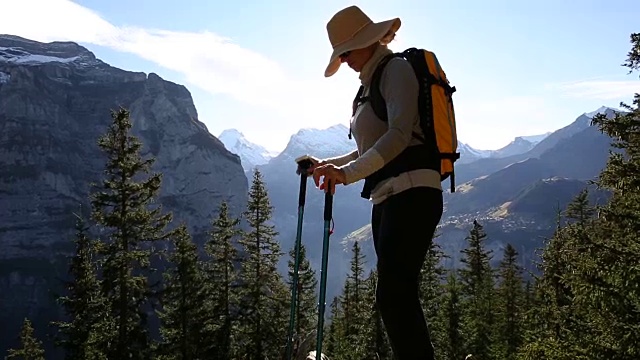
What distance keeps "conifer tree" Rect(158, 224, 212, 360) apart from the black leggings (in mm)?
24644

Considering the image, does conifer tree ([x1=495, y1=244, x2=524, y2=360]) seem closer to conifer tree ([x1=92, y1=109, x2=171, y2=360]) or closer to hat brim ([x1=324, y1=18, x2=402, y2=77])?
conifer tree ([x1=92, y1=109, x2=171, y2=360])

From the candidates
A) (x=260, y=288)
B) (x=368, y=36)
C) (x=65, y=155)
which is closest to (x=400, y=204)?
(x=368, y=36)

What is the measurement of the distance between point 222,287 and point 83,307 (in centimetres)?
691

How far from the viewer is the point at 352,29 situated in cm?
364

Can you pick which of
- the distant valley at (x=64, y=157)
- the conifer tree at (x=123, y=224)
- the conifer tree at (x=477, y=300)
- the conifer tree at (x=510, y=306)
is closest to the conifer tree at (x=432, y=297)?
the conifer tree at (x=477, y=300)

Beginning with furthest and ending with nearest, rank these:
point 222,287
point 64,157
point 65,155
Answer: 1. point 65,155
2. point 64,157
3. point 222,287

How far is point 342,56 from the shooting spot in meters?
3.72

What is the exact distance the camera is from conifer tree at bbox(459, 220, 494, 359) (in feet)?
89.1

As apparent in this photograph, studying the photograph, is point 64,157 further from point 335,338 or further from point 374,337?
point 374,337

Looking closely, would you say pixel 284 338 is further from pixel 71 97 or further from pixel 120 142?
pixel 71 97

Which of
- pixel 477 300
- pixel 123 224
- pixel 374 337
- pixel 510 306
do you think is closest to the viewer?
pixel 123 224

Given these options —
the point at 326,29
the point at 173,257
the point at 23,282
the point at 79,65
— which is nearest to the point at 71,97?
the point at 79,65

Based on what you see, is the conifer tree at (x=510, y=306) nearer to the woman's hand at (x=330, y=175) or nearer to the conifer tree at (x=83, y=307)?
the conifer tree at (x=83, y=307)

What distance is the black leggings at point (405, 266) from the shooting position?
3.14 metres
